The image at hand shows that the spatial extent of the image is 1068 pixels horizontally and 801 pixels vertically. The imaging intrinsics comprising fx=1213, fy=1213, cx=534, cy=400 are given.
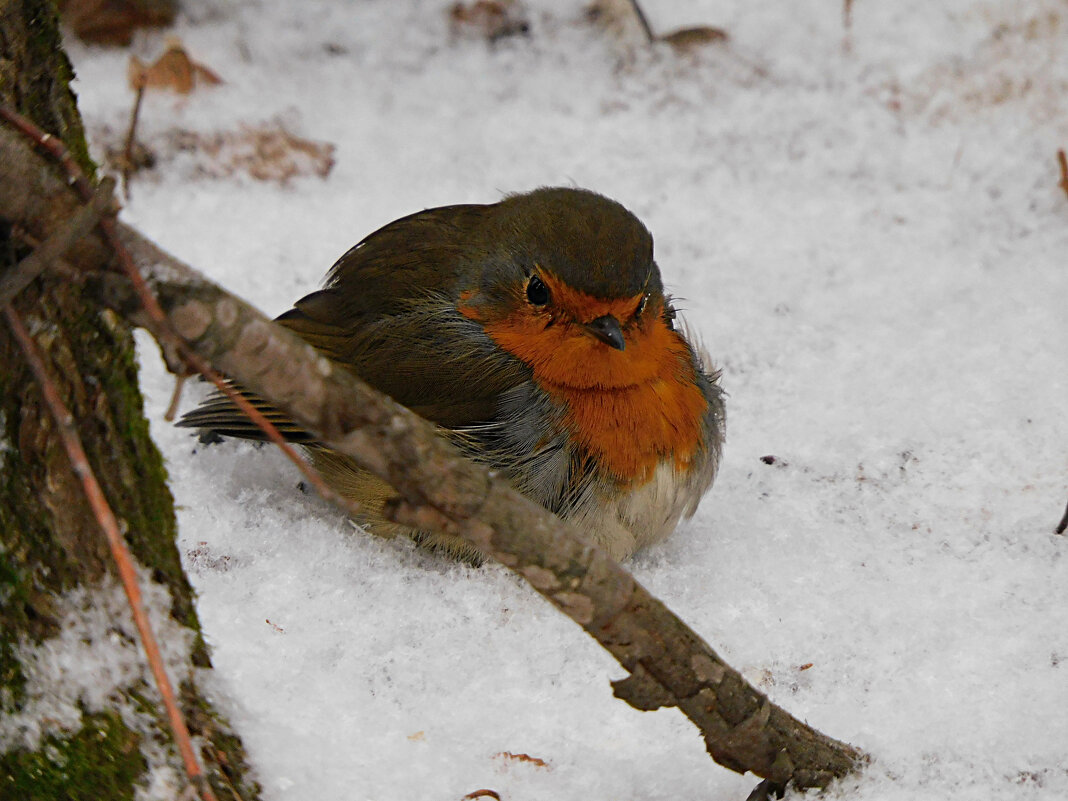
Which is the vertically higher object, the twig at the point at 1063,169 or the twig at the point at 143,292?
the twig at the point at 143,292

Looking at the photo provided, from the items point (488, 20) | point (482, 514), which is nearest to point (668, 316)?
point (482, 514)

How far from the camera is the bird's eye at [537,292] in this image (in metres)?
2.78

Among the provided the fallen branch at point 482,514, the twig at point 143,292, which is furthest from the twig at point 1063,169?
the twig at point 143,292

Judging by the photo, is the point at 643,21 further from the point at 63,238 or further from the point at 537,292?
the point at 63,238

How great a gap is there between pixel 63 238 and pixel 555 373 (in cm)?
165

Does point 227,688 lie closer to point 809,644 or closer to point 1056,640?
point 809,644

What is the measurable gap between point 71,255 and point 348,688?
1139 mm

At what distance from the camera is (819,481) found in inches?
120

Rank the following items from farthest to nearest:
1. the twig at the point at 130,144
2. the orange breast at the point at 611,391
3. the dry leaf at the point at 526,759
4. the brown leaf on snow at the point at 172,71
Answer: the brown leaf on snow at the point at 172,71, the twig at the point at 130,144, the orange breast at the point at 611,391, the dry leaf at the point at 526,759

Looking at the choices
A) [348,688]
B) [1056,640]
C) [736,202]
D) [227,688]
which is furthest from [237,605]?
[736,202]

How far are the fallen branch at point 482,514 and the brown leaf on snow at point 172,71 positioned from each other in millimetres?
3192

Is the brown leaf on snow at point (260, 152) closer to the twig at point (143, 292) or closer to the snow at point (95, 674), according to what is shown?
the snow at point (95, 674)

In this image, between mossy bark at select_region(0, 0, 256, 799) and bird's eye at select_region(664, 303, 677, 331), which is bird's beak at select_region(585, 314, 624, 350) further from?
mossy bark at select_region(0, 0, 256, 799)

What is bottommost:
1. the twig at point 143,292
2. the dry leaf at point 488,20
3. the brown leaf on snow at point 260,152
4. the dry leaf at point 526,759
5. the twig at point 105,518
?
the dry leaf at point 526,759
